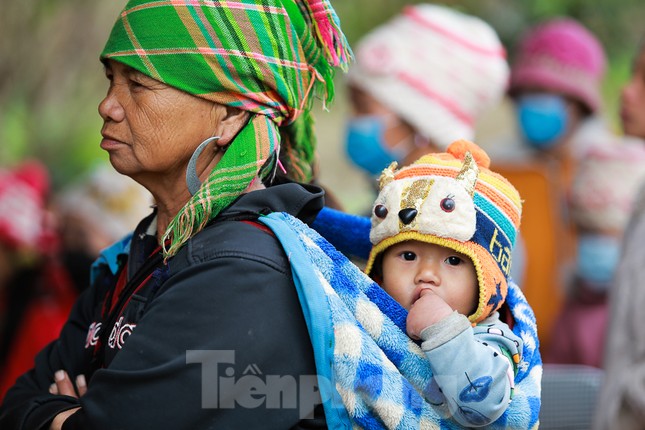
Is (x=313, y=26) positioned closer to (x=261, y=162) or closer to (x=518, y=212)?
(x=261, y=162)

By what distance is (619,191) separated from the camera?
232 inches

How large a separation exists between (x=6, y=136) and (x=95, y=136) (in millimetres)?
989

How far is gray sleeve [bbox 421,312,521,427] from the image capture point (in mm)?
2223

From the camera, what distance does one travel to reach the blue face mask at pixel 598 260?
6012mm

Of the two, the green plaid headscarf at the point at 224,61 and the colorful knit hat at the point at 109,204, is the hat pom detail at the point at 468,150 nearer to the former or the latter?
the green plaid headscarf at the point at 224,61

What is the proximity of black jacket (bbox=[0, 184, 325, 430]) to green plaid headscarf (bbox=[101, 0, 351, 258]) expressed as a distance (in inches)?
3.8

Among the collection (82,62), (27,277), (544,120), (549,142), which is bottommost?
(27,277)

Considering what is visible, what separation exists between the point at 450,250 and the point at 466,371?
1.28 ft

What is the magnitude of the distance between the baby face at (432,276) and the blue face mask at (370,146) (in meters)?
2.26

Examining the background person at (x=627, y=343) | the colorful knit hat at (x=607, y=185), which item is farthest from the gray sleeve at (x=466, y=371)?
the colorful knit hat at (x=607, y=185)

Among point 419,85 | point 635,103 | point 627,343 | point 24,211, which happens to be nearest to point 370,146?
point 419,85

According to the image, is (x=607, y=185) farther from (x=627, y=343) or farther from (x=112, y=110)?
(x=112, y=110)

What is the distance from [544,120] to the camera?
6.48m

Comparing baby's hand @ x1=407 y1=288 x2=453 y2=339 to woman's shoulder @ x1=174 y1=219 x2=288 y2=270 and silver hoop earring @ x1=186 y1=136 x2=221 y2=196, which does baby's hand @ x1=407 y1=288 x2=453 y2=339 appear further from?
silver hoop earring @ x1=186 y1=136 x2=221 y2=196
